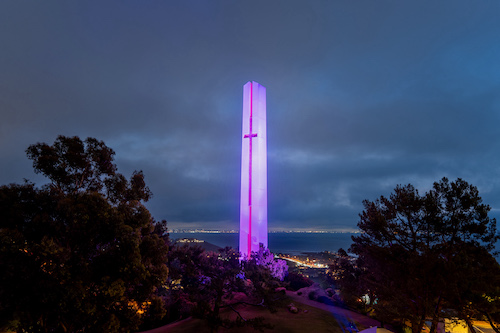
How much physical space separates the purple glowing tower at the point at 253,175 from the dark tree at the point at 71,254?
13.2 metres

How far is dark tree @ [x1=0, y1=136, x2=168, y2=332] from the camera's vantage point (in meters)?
8.44

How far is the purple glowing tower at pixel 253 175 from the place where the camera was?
81.0 feet

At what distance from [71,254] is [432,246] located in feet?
53.1

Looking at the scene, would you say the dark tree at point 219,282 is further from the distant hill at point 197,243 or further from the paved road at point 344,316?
the paved road at point 344,316

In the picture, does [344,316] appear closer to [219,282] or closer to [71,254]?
[219,282]

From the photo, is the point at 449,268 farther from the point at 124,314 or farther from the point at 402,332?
the point at 124,314

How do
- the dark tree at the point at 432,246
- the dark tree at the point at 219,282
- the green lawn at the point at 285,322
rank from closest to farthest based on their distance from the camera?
the dark tree at the point at 432,246
the dark tree at the point at 219,282
the green lawn at the point at 285,322

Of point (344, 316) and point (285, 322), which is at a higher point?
point (285, 322)

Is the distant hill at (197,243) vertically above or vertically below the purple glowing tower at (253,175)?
below

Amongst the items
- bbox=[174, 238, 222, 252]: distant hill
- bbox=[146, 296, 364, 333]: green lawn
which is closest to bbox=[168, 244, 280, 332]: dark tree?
bbox=[146, 296, 364, 333]: green lawn

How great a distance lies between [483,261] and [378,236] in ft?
15.0

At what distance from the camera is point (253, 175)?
82.9 ft

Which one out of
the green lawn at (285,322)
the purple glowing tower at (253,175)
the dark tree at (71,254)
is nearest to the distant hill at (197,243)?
the purple glowing tower at (253,175)

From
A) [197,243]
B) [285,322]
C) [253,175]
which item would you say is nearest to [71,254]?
[285,322]
